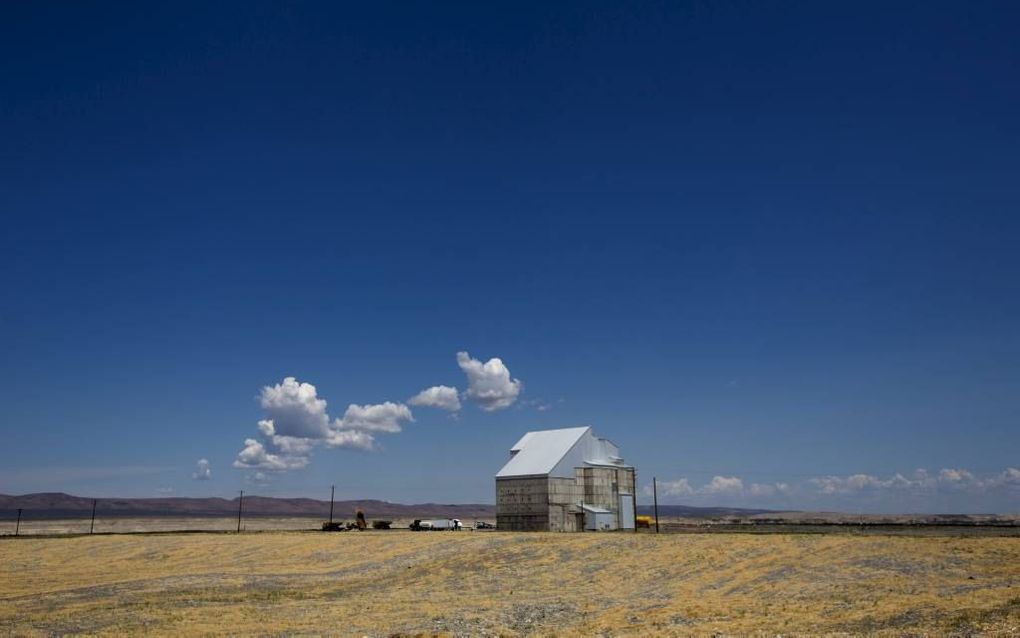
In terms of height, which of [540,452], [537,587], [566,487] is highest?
[540,452]

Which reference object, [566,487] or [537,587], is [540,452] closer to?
[566,487]

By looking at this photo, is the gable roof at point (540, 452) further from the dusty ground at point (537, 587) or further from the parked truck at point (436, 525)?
the parked truck at point (436, 525)

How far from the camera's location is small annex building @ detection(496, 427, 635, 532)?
71.4 m

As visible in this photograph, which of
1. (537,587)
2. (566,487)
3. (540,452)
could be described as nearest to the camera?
(537,587)

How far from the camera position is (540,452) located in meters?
77.4

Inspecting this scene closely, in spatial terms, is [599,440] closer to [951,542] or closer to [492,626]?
[951,542]

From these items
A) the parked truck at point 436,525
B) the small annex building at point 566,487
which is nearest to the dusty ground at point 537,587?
the small annex building at point 566,487

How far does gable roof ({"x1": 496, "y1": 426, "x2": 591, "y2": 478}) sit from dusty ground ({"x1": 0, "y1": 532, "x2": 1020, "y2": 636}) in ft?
50.1

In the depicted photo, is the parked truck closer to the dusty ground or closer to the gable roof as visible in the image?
the gable roof

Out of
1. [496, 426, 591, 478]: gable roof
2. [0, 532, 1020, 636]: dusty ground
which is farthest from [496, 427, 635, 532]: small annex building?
[0, 532, 1020, 636]: dusty ground

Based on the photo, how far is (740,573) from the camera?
124ft

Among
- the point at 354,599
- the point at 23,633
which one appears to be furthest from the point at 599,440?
the point at 23,633

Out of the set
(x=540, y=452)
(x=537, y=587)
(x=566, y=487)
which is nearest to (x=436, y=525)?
(x=540, y=452)

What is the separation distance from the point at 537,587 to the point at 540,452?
38854 mm
